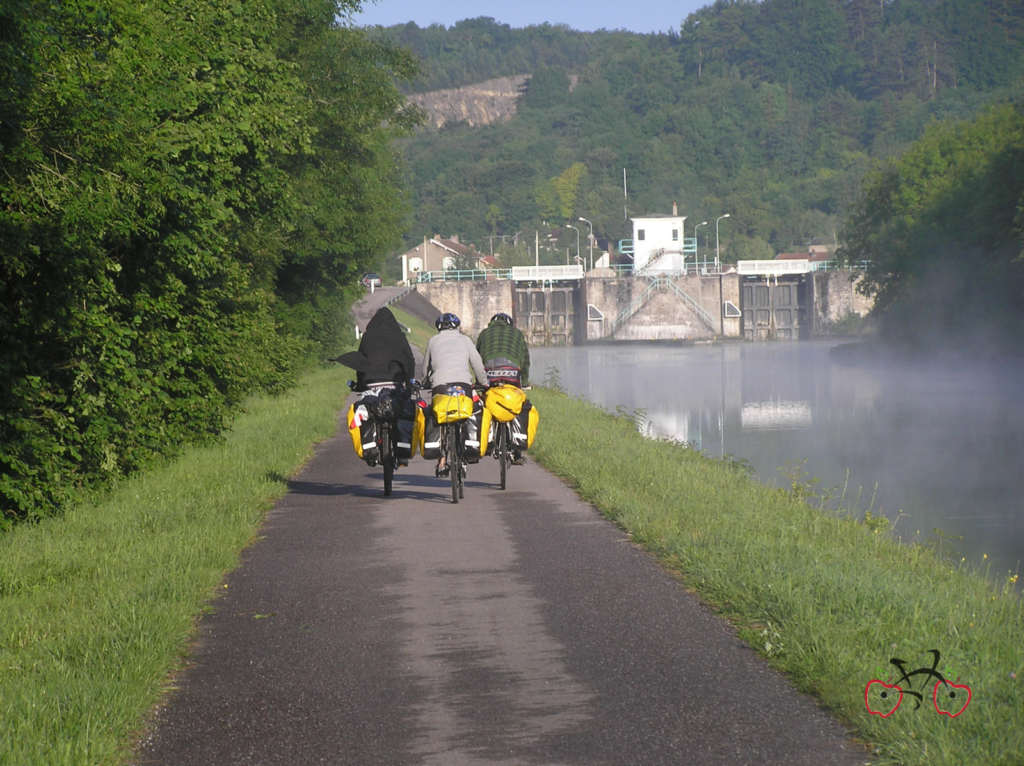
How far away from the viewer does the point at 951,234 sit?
62500mm

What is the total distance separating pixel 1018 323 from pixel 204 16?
47079 millimetres

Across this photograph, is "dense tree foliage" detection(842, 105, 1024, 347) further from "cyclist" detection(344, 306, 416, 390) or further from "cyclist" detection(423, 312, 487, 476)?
"cyclist" detection(423, 312, 487, 476)

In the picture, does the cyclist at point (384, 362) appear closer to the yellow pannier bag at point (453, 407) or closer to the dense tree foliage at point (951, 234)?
the yellow pannier bag at point (453, 407)

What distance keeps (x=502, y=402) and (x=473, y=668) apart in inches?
271

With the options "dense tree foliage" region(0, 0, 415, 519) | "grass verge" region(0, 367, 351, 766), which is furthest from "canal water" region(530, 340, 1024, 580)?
"dense tree foliage" region(0, 0, 415, 519)

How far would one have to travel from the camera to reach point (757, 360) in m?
72.4

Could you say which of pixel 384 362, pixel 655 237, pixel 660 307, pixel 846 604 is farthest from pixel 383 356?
pixel 655 237

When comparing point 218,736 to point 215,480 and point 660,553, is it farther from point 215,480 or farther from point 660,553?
point 215,480

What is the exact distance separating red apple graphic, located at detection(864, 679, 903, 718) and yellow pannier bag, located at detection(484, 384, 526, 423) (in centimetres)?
773

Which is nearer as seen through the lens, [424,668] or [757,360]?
[424,668]

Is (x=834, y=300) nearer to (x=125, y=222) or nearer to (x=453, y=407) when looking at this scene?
(x=453, y=407)

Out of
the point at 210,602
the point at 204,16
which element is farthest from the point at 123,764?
the point at 204,16

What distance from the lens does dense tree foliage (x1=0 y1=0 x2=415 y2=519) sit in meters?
10.6

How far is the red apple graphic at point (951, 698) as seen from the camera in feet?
17.7
